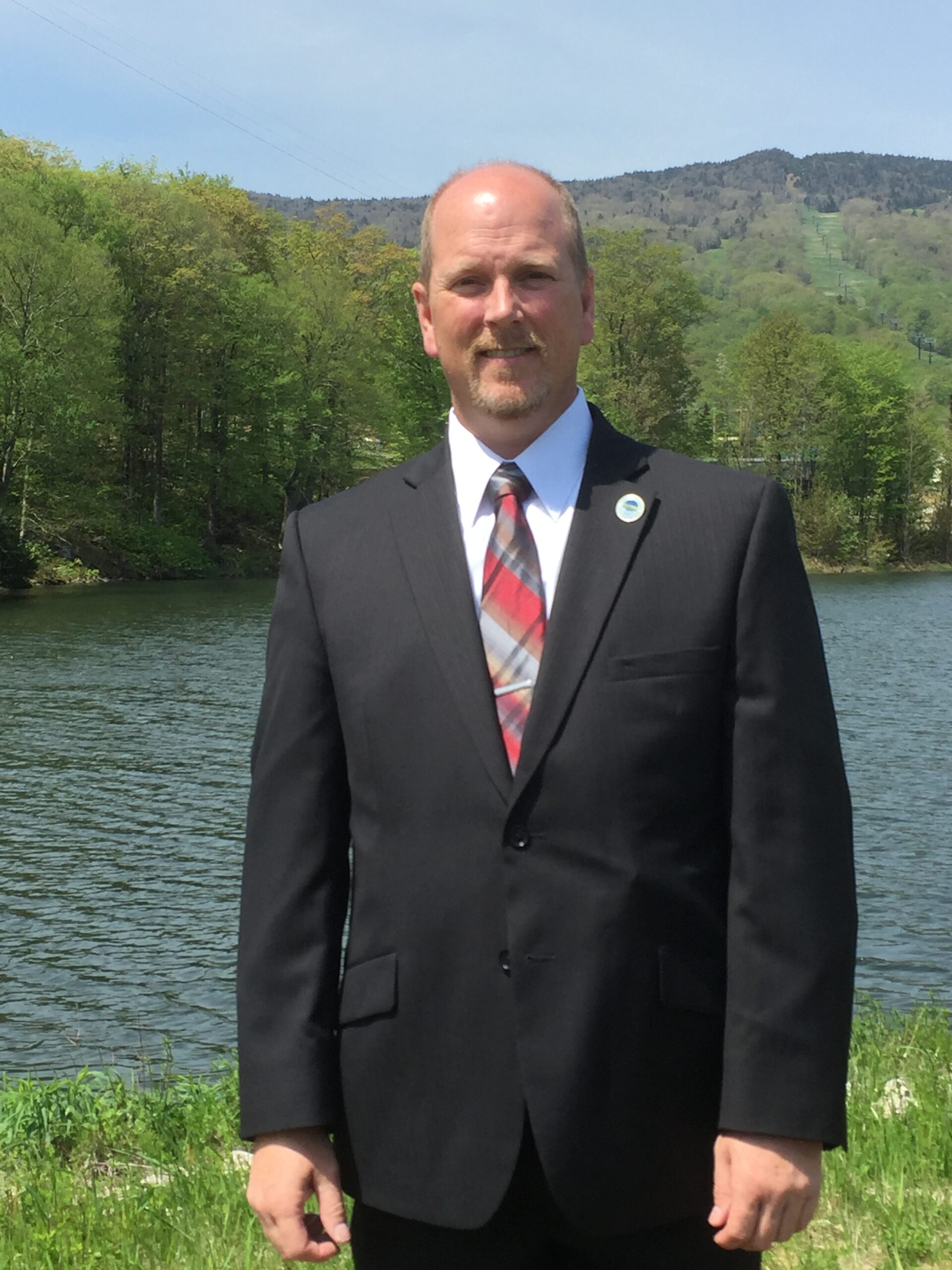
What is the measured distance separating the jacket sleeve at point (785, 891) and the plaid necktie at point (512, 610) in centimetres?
37

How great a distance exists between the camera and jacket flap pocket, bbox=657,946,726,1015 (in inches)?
100

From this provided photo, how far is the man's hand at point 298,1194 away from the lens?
8.48 feet

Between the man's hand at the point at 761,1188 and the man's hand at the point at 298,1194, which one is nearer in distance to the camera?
the man's hand at the point at 761,1188

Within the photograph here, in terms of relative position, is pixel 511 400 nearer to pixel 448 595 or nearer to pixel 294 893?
pixel 448 595

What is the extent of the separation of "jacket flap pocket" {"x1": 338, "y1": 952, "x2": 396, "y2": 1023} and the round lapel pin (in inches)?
35.9

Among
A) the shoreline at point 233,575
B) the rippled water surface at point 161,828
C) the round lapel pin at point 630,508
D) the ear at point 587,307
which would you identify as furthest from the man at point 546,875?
the shoreline at point 233,575

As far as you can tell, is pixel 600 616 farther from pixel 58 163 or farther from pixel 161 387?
pixel 58 163

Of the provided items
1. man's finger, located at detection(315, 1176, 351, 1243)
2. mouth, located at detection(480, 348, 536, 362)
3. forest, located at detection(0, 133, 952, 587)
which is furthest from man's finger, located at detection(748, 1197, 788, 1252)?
forest, located at detection(0, 133, 952, 587)

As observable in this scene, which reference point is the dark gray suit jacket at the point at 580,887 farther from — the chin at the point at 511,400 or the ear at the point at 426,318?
the ear at the point at 426,318

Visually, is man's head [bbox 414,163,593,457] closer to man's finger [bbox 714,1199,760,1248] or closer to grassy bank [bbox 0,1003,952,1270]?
man's finger [bbox 714,1199,760,1248]

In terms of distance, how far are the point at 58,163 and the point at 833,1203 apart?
73792 mm

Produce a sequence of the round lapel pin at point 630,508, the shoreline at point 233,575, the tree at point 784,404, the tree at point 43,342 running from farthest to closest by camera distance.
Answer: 1. the tree at point 784,404
2. the shoreline at point 233,575
3. the tree at point 43,342
4. the round lapel pin at point 630,508

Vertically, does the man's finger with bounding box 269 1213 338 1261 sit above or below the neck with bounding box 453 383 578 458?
below

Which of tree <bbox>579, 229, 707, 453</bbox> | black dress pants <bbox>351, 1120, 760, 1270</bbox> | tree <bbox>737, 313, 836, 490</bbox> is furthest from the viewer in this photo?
tree <bbox>737, 313, 836, 490</bbox>
